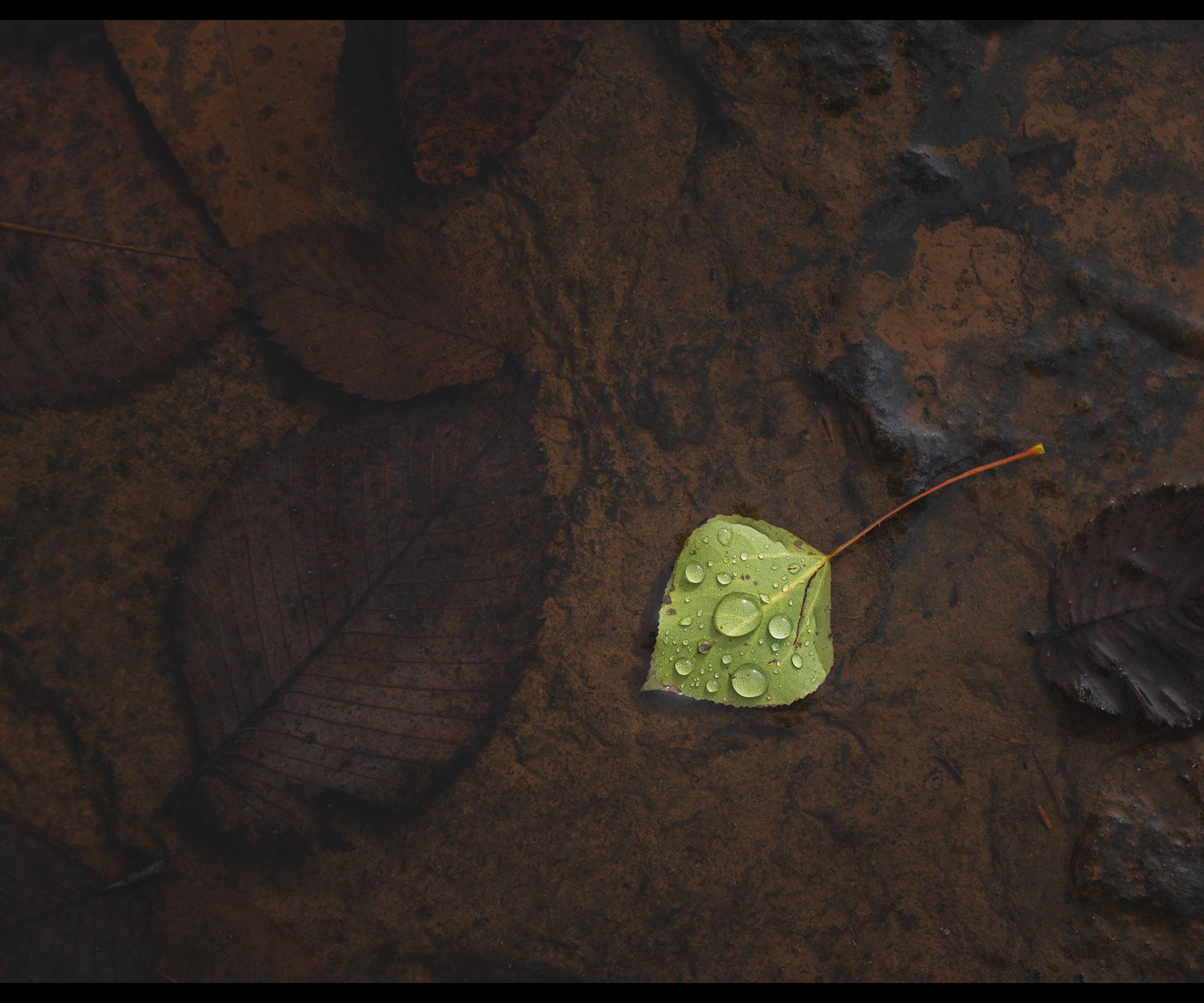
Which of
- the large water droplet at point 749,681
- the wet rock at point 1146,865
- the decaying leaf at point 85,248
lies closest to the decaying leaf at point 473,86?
the decaying leaf at point 85,248

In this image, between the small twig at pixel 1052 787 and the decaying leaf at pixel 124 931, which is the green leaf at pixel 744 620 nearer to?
the small twig at pixel 1052 787

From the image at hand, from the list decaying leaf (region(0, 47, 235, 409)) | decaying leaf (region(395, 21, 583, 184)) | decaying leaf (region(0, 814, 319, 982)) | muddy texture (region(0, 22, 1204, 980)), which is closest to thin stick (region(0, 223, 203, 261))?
decaying leaf (region(0, 47, 235, 409))

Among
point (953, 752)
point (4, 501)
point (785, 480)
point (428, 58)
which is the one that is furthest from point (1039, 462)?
point (4, 501)

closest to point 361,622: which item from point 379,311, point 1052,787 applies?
point 379,311

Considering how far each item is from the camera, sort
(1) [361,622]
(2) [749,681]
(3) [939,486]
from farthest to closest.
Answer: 1. (1) [361,622]
2. (3) [939,486]
3. (2) [749,681]

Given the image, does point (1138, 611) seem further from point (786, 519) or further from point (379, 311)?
point (379, 311)

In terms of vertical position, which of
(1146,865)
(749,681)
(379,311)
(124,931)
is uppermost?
(379,311)

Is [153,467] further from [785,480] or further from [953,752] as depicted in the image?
[953,752]
